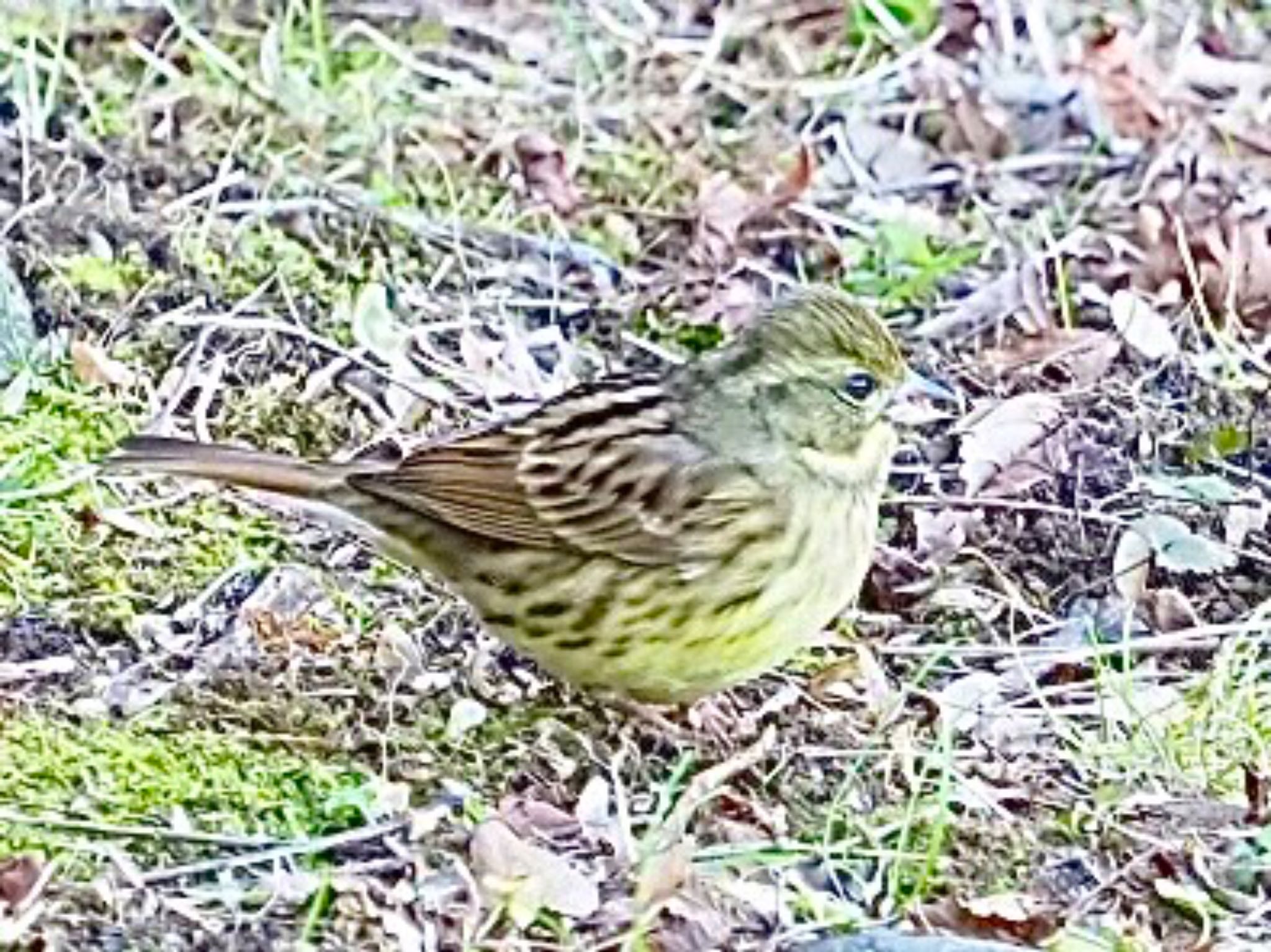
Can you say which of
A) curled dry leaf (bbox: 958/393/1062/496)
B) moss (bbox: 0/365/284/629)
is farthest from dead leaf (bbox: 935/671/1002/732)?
moss (bbox: 0/365/284/629)

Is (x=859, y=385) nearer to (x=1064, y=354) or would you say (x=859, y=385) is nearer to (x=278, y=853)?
(x=278, y=853)

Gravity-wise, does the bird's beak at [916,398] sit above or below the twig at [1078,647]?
above

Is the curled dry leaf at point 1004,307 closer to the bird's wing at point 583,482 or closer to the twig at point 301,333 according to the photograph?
the twig at point 301,333

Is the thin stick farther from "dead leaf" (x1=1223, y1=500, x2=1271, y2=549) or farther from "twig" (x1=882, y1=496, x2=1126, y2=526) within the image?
"dead leaf" (x1=1223, y1=500, x2=1271, y2=549)

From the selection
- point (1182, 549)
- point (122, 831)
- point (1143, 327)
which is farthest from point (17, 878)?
point (1143, 327)

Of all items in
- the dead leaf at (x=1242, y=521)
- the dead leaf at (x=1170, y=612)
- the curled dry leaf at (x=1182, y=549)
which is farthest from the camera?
the dead leaf at (x=1242, y=521)

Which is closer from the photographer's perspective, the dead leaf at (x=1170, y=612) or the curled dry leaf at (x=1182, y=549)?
the dead leaf at (x=1170, y=612)

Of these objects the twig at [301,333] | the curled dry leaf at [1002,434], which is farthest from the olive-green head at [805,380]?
the twig at [301,333]
